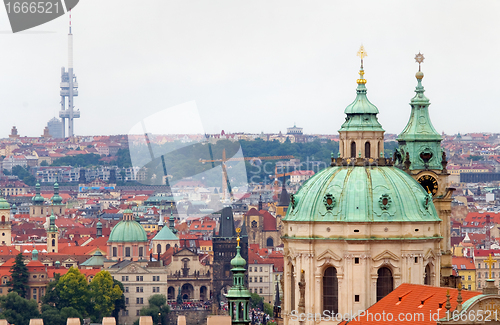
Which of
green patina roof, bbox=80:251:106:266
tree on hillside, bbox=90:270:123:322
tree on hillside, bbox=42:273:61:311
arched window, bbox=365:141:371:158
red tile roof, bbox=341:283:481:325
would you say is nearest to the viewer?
red tile roof, bbox=341:283:481:325

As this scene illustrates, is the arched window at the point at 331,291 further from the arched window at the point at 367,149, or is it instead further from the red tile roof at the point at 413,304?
the arched window at the point at 367,149

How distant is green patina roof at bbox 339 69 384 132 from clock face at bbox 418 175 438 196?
4877 mm

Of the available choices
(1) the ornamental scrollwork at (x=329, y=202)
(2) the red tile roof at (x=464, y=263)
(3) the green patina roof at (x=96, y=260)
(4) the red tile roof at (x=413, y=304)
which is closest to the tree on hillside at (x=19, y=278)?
(3) the green patina roof at (x=96, y=260)

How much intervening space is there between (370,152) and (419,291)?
7.64 metres

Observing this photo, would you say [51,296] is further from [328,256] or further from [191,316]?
[328,256]

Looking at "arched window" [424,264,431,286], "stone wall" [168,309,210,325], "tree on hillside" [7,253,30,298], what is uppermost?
"arched window" [424,264,431,286]

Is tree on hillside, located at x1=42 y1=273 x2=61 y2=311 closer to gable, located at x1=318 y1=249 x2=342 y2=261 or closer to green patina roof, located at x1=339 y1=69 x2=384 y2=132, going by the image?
green patina roof, located at x1=339 y1=69 x2=384 y2=132

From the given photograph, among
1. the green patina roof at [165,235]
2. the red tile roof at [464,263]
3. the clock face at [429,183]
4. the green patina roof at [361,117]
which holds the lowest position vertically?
the red tile roof at [464,263]

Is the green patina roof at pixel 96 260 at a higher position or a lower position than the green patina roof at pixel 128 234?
lower

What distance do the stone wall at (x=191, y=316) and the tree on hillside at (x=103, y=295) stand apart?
13.1 ft

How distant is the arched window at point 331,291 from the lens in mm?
50969

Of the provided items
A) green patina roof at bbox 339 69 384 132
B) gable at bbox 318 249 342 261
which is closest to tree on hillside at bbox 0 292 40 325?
green patina roof at bbox 339 69 384 132

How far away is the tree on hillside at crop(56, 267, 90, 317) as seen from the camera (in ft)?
358

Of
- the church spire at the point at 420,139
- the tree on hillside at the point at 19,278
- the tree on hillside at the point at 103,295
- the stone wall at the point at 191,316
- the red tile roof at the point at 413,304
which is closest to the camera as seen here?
the red tile roof at the point at 413,304
